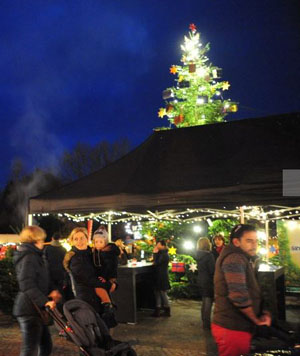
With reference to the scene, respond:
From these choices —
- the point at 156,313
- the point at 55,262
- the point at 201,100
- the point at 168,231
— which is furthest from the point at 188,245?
the point at 55,262

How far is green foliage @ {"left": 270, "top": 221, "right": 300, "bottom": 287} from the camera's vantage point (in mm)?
12386

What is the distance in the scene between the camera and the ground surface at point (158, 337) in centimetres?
676

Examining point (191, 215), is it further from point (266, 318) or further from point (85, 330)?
point (266, 318)

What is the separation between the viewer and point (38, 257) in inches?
185

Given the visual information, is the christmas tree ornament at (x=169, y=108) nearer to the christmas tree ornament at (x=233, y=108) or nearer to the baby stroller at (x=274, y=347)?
the christmas tree ornament at (x=233, y=108)

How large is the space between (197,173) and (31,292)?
11.4ft

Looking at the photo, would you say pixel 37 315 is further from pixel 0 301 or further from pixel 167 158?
pixel 0 301

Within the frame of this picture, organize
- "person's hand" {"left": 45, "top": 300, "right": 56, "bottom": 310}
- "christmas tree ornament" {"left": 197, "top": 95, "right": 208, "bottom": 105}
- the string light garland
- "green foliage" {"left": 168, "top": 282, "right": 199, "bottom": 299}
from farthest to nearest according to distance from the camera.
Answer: "christmas tree ornament" {"left": 197, "top": 95, "right": 208, "bottom": 105} → "green foliage" {"left": 168, "top": 282, "right": 199, "bottom": 299} → the string light garland → "person's hand" {"left": 45, "top": 300, "right": 56, "bottom": 310}

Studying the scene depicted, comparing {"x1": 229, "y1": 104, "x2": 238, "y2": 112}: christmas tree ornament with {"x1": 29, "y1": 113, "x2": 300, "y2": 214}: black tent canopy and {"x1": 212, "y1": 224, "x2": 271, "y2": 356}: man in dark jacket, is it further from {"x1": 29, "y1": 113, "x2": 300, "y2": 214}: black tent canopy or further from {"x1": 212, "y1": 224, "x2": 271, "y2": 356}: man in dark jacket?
{"x1": 212, "y1": 224, "x2": 271, "y2": 356}: man in dark jacket

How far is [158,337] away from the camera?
25.2 feet

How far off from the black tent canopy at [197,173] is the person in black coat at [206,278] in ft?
6.64

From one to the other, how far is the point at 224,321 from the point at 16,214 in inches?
1343

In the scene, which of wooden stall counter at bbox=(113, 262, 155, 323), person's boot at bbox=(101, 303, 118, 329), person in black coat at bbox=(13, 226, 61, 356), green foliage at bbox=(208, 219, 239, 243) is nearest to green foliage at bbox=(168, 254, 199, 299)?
green foliage at bbox=(208, 219, 239, 243)

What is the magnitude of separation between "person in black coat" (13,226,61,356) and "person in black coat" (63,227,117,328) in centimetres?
66
